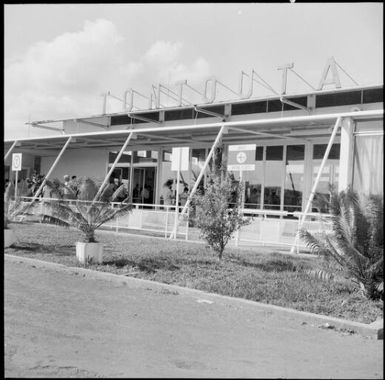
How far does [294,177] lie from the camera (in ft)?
63.1

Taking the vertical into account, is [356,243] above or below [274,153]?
below

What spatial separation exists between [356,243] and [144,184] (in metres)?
18.2

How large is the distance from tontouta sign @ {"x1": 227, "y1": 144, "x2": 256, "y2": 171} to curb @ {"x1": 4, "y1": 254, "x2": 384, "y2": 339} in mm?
4771

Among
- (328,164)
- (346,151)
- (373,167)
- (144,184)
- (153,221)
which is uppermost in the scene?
(328,164)

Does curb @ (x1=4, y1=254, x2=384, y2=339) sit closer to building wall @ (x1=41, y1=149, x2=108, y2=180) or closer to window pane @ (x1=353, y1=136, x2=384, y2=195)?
window pane @ (x1=353, y1=136, x2=384, y2=195)

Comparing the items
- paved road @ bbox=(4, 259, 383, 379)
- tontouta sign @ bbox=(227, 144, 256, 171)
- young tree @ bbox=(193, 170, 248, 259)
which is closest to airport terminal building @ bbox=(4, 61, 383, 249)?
tontouta sign @ bbox=(227, 144, 256, 171)

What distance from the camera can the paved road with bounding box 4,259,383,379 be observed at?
3790 mm

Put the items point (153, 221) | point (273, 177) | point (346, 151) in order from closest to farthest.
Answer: point (346, 151), point (153, 221), point (273, 177)

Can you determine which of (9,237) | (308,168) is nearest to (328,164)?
(308,168)

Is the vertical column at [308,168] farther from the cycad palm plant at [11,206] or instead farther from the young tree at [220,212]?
the cycad palm plant at [11,206]

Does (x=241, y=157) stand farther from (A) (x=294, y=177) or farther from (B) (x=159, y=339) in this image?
(B) (x=159, y=339)

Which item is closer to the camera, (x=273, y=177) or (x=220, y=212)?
(x=220, y=212)

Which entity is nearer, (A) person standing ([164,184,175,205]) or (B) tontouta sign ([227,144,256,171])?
(B) tontouta sign ([227,144,256,171])

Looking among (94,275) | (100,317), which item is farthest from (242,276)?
(100,317)
